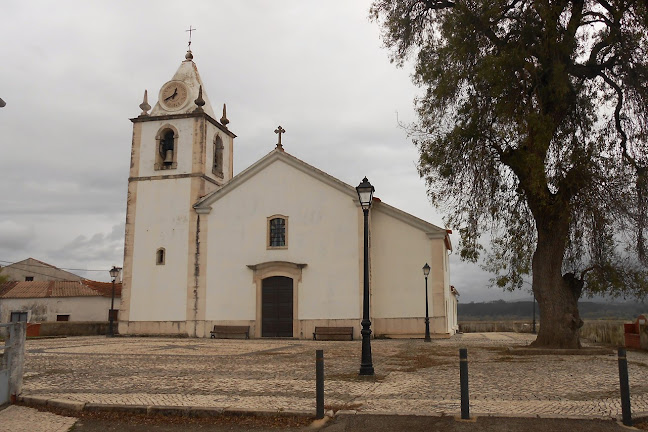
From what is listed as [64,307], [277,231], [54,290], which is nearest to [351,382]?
[277,231]

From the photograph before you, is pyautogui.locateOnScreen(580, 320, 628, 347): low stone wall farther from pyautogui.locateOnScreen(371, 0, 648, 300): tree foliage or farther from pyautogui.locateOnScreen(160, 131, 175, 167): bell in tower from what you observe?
pyautogui.locateOnScreen(160, 131, 175, 167): bell in tower

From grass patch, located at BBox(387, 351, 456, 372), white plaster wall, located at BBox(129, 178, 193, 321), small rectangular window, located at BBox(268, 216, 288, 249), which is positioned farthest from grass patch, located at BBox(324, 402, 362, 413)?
white plaster wall, located at BBox(129, 178, 193, 321)

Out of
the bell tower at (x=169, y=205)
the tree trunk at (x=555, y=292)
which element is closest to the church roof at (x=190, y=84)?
the bell tower at (x=169, y=205)

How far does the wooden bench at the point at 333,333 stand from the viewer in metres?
22.8

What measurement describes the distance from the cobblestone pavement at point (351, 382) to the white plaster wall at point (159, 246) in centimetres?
1105

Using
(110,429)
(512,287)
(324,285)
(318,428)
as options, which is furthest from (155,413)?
(324,285)

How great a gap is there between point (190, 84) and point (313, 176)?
8.89m

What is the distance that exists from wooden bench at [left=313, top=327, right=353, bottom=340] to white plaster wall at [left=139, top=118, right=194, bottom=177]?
10130 mm

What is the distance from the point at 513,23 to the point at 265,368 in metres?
11.4

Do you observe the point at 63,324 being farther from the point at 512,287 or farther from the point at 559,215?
the point at 559,215

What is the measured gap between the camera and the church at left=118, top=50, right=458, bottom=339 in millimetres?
23438

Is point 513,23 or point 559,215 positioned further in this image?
point 513,23

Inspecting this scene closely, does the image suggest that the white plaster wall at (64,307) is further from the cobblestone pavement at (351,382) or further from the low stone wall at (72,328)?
the cobblestone pavement at (351,382)

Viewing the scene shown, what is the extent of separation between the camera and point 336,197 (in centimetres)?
2433
